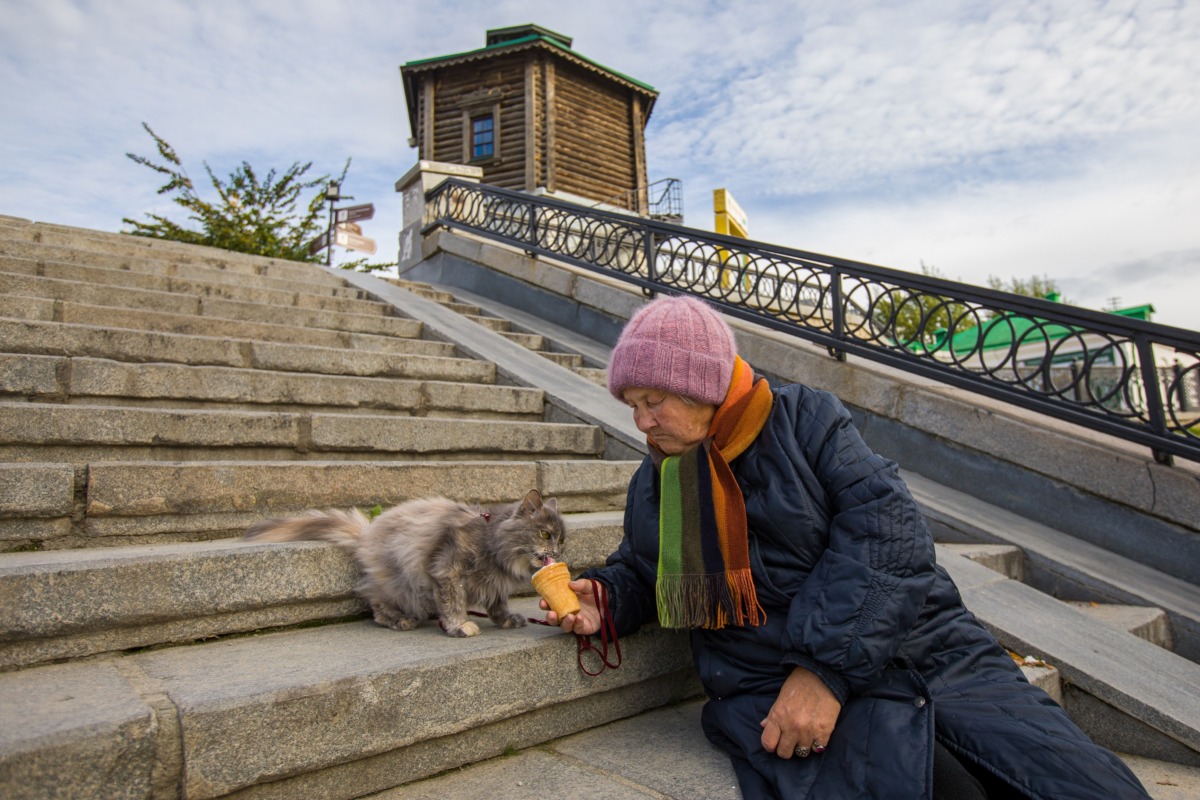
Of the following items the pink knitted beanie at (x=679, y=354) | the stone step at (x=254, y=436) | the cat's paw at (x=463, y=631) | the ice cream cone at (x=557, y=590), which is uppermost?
the pink knitted beanie at (x=679, y=354)

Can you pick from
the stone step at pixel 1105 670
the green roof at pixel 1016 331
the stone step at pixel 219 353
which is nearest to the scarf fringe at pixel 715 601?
the stone step at pixel 1105 670

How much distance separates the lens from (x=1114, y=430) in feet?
15.3

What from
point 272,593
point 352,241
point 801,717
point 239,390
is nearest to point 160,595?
point 272,593

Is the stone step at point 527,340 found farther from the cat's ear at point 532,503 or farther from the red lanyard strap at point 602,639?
the red lanyard strap at point 602,639

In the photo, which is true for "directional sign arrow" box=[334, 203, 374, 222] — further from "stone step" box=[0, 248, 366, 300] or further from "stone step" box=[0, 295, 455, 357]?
"stone step" box=[0, 295, 455, 357]

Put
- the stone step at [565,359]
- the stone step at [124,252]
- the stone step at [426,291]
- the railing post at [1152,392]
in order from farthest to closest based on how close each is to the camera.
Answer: the stone step at [426,291] → the stone step at [565,359] → the stone step at [124,252] → the railing post at [1152,392]

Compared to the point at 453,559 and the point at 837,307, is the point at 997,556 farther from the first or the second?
the point at 453,559

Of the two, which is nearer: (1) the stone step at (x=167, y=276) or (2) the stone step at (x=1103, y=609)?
(2) the stone step at (x=1103, y=609)

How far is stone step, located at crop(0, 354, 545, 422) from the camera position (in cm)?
374

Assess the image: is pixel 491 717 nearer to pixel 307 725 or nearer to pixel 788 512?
pixel 307 725

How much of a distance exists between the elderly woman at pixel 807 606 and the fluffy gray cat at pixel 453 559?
0.22 metres

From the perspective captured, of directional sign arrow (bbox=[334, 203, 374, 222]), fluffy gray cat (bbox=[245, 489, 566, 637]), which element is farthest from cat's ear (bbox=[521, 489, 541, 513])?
directional sign arrow (bbox=[334, 203, 374, 222])

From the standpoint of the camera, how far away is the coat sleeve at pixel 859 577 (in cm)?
197

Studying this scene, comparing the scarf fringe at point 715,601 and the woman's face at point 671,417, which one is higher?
the woman's face at point 671,417
